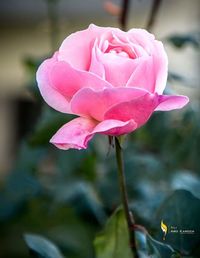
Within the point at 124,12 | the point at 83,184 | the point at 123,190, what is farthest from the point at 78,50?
the point at 83,184

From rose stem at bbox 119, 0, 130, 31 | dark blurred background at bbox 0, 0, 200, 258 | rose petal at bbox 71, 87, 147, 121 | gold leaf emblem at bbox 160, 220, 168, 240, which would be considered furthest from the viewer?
dark blurred background at bbox 0, 0, 200, 258

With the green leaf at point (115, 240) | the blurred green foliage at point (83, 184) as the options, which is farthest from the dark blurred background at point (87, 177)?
the green leaf at point (115, 240)

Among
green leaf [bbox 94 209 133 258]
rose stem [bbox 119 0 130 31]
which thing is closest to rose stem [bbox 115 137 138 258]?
green leaf [bbox 94 209 133 258]

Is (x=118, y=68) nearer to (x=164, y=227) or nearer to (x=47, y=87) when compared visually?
(x=47, y=87)

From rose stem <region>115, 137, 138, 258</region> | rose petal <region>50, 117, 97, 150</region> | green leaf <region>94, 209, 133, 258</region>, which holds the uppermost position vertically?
rose petal <region>50, 117, 97, 150</region>

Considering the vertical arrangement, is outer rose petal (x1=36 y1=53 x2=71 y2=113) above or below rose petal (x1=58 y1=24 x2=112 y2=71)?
below

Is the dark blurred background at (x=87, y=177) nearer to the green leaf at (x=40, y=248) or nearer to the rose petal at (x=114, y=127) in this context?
the green leaf at (x=40, y=248)

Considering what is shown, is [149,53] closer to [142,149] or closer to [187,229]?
[187,229]

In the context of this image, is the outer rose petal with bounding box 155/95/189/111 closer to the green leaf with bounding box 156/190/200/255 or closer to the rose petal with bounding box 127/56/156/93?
the rose petal with bounding box 127/56/156/93
